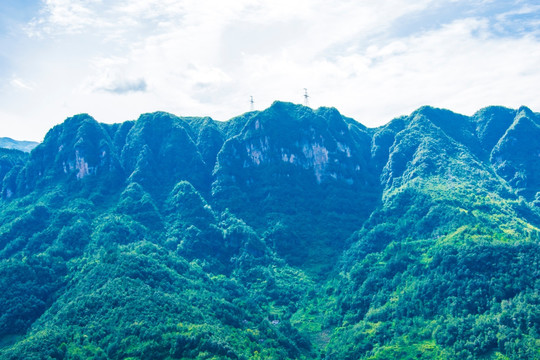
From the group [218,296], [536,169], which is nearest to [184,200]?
[218,296]

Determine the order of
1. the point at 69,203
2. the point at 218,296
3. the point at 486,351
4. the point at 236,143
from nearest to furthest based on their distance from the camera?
the point at 486,351 → the point at 218,296 → the point at 69,203 → the point at 236,143

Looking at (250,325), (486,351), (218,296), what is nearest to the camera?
(486,351)

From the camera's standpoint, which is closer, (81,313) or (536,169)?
(81,313)

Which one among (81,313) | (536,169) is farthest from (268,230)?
(536,169)

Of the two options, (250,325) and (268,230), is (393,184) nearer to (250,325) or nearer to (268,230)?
(268,230)

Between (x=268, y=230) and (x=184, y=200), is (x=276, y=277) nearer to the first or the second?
(x=268, y=230)

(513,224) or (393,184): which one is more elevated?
(393,184)

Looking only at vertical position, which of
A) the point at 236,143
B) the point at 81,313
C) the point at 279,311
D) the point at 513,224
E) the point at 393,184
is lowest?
the point at 279,311
